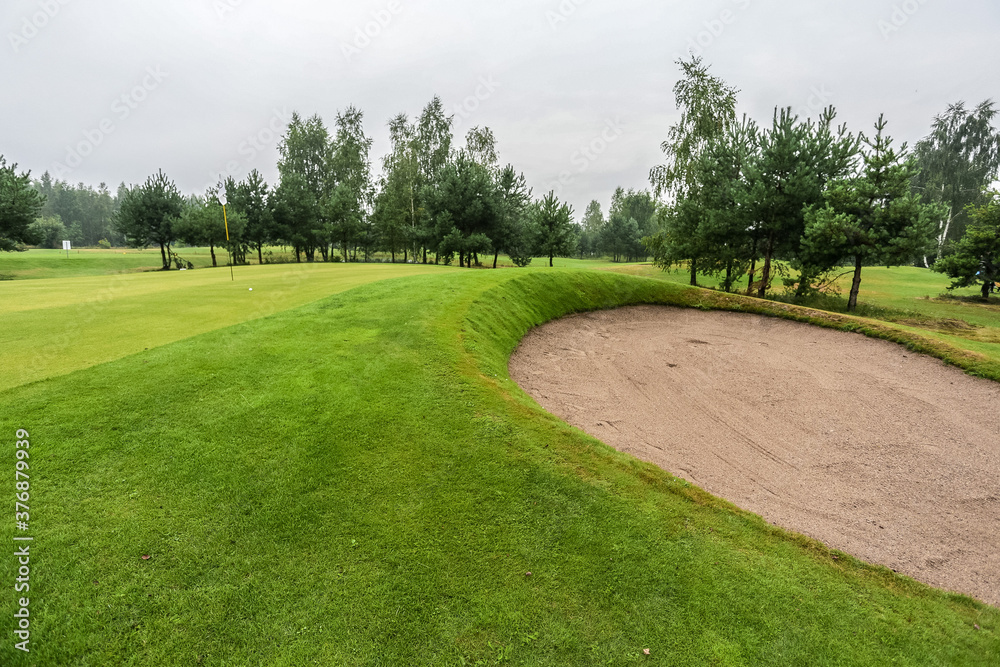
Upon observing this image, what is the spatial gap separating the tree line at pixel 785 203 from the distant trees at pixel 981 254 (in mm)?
164

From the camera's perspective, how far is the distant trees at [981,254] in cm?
2411

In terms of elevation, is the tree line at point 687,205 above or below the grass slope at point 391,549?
above

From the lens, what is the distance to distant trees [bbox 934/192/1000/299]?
24.1 meters

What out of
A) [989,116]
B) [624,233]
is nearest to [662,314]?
[989,116]

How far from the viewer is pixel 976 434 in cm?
928

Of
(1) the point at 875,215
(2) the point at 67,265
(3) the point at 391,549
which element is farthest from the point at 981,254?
(2) the point at 67,265

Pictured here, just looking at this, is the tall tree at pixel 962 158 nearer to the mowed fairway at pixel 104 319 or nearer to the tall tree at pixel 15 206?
the mowed fairway at pixel 104 319

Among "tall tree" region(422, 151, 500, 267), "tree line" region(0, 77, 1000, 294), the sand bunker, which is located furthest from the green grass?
the sand bunker

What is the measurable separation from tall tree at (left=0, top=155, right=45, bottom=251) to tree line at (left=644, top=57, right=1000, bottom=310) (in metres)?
54.6

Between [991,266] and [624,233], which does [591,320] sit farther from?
[624,233]

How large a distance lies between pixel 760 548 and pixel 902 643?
1.34 metres

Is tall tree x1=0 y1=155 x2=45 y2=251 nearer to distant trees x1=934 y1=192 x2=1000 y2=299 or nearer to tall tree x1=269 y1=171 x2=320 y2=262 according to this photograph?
tall tree x1=269 y1=171 x2=320 y2=262

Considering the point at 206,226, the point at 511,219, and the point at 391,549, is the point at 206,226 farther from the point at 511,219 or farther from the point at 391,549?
the point at 391,549

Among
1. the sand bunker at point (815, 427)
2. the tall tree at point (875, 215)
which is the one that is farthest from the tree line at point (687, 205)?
the sand bunker at point (815, 427)
